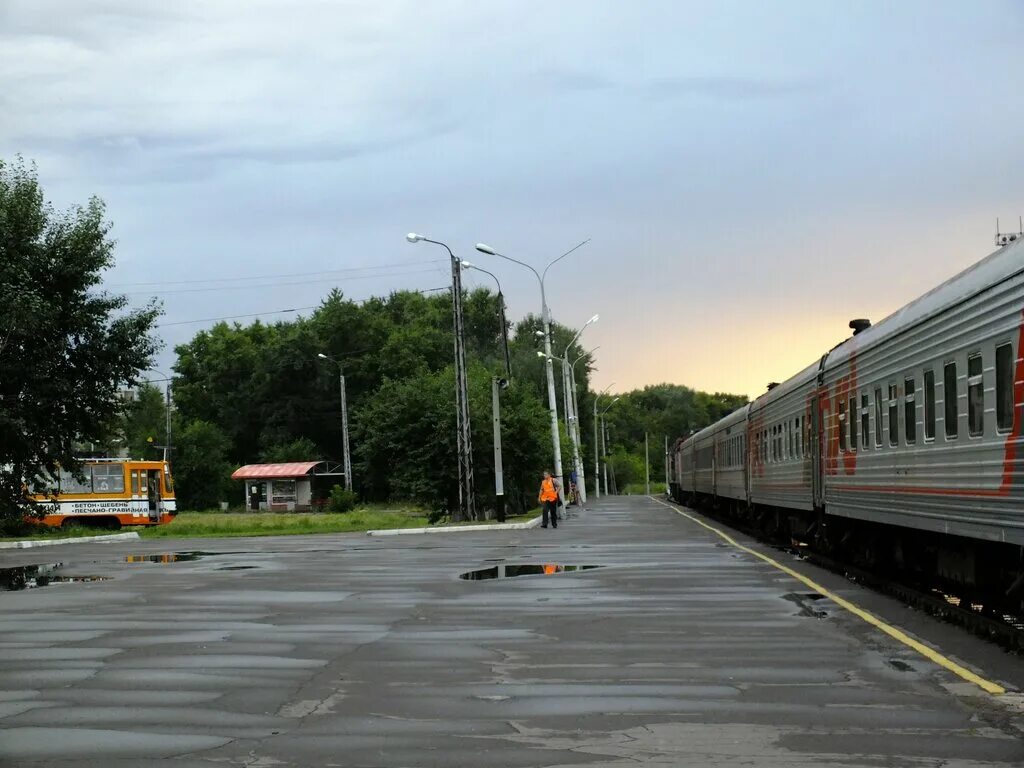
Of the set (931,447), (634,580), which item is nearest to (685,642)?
(931,447)

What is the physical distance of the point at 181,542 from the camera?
39781mm

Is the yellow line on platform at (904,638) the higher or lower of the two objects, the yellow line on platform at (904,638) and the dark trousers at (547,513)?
the higher

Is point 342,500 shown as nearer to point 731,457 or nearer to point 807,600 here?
point 731,457

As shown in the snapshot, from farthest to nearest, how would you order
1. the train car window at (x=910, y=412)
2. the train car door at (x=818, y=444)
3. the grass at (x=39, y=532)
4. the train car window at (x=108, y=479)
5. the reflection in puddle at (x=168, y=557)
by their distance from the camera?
the train car window at (x=108, y=479), the grass at (x=39, y=532), the reflection in puddle at (x=168, y=557), the train car door at (x=818, y=444), the train car window at (x=910, y=412)

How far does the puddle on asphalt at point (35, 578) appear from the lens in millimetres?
21969

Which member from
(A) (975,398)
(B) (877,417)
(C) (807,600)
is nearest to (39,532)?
A: (B) (877,417)

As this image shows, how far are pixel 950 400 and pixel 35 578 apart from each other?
49.3 feet

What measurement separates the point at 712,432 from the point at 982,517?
125 ft

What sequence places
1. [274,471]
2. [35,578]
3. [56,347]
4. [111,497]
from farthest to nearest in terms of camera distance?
[274,471] → [111,497] → [56,347] → [35,578]

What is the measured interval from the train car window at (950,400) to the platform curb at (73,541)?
93.8 ft

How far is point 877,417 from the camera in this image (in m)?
19.0

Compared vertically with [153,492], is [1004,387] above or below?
above

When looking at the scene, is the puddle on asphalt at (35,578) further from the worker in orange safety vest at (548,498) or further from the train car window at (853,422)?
the worker in orange safety vest at (548,498)

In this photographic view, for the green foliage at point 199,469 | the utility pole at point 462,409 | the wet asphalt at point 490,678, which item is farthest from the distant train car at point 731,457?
the green foliage at point 199,469
